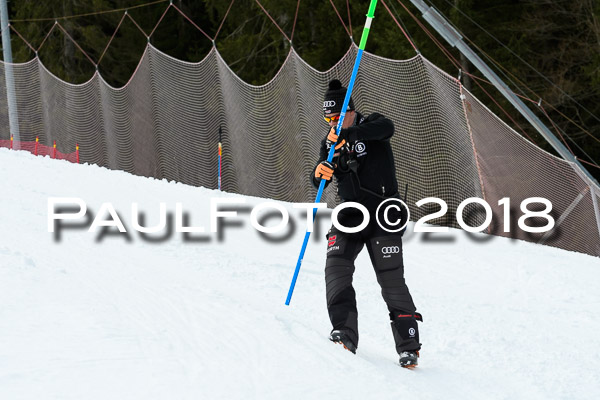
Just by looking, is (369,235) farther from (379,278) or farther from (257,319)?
(257,319)

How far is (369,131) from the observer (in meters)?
5.48

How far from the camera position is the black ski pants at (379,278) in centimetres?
549

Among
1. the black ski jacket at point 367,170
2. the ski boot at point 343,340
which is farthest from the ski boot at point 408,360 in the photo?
the black ski jacket at point 367,170

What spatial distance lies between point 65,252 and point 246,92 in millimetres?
8657

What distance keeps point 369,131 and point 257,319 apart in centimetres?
137

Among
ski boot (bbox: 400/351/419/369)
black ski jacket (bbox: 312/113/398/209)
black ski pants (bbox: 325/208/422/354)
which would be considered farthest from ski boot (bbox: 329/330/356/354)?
black ski jacket (bbox: 312/113/398/209)

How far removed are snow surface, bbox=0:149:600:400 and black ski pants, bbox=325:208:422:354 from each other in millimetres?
195

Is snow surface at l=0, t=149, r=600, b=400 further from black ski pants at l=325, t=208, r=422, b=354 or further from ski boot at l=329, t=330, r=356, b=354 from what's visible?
black ski pants at l=325, t=208, r=422, b=354

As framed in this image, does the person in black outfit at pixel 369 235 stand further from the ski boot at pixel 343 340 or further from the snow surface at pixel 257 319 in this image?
the snow surface at pixel 257 319

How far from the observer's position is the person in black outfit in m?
5.49

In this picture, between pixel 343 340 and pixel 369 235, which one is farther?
pixel 369 235

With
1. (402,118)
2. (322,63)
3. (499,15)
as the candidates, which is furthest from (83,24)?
(402,118)

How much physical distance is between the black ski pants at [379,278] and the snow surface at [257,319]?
7.7 inches

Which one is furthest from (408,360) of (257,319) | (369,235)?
(257,319)
